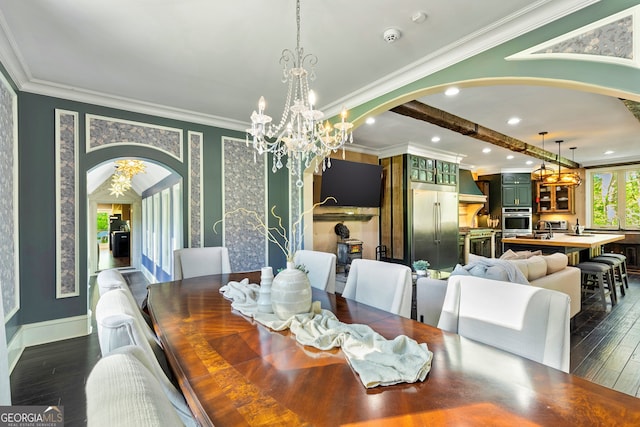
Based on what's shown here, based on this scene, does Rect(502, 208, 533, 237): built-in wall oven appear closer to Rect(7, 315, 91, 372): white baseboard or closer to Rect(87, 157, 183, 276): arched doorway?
Rect(87, 157, 183, 276): arched doorway

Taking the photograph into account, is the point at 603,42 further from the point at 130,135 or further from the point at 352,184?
the point at 130,135

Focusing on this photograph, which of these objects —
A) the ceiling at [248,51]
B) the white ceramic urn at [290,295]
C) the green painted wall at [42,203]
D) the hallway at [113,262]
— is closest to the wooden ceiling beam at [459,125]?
the ceiling at [248,51]

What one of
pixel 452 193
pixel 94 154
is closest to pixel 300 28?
pixel 94 154

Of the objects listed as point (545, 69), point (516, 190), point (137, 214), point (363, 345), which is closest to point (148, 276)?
point (137, 214)

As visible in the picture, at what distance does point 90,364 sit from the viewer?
2.61 meters

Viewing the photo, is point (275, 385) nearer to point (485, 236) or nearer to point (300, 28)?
point (300, 28)

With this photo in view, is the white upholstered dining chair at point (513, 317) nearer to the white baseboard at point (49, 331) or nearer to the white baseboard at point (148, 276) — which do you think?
the white baseboard at point (49, 331)

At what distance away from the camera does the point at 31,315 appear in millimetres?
2963

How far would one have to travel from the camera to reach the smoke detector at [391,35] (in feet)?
6.90

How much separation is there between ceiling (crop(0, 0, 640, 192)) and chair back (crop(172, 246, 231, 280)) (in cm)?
175

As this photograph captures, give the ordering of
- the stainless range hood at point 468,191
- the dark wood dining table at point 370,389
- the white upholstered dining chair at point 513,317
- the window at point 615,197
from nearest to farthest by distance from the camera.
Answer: the dark wood dining table at point 370,389 < the white upholstered dining chair at point 513,317 < the window at point 615,197 < the stainless range hood at point 468,191

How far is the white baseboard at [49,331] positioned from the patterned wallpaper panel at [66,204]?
286mm

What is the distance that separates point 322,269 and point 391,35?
1911 mm

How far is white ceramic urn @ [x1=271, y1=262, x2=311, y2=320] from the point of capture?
1.54 meters
